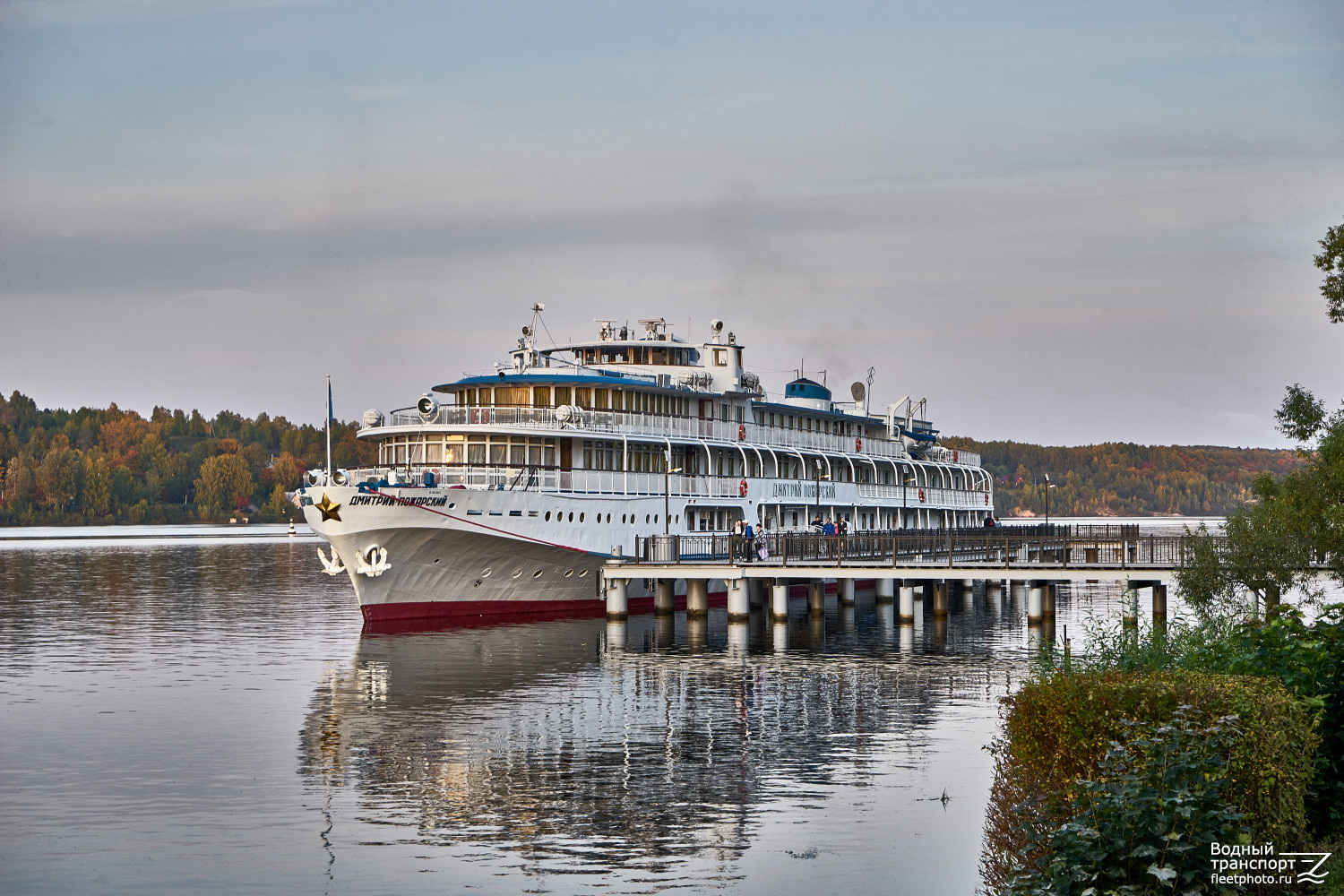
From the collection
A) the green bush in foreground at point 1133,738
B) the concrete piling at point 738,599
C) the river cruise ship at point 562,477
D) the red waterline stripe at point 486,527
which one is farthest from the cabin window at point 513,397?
the green bush in foreground at point 1133,738

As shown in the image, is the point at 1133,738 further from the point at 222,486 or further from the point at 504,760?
the point at 222,486

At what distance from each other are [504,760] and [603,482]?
1092 inches

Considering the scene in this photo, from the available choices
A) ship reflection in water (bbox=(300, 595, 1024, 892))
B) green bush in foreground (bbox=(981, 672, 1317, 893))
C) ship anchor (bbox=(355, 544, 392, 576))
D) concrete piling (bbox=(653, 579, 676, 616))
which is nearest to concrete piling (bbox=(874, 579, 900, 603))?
concrete piling (bbox=(653, 579, 676, 616))

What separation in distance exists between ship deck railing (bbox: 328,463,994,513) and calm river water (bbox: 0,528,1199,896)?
522cm

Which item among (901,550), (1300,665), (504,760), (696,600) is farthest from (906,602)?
(1300,665)

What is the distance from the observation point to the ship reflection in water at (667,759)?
18.5 metres

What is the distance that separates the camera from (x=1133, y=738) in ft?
39.9

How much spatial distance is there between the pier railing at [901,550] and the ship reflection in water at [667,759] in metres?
3.97

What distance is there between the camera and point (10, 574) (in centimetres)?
9294

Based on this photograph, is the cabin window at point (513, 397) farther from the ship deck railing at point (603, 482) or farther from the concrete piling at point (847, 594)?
the concrete piling at point (847, 594)

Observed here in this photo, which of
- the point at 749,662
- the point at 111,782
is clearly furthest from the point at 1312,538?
the point at 111,782

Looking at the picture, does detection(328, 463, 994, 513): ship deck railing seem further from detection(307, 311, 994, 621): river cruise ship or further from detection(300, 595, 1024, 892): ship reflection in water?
detection(300, 595, 1024, 892): ship reflection in water

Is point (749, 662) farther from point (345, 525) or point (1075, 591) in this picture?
point (1075, 591)

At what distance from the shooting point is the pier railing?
44469 millimetres
